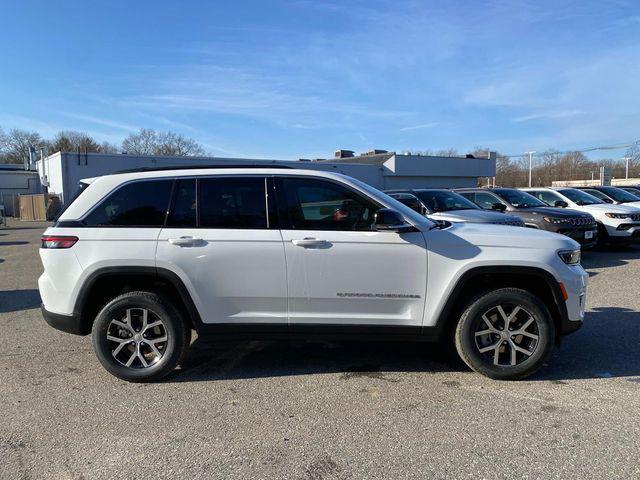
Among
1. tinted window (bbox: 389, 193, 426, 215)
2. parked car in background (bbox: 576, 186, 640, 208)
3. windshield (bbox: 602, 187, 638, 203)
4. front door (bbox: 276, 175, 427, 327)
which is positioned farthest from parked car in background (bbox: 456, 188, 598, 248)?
front door (bbox: 276, 175, 427, 327)

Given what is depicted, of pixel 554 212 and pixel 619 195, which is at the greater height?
pixel 619 195

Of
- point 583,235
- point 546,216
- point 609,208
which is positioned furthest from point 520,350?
point 609,208

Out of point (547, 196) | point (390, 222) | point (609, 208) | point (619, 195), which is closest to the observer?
point (390, 222)

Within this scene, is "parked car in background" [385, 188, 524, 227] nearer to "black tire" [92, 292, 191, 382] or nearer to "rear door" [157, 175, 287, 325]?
"rear door" [157, 175, 287, 325]

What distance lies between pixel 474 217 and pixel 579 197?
6.15m

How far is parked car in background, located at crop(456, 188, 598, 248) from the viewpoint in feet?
34.3

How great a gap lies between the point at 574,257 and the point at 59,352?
516 cm

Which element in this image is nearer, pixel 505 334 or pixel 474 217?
pixel 505 334

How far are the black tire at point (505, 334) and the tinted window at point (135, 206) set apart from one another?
2.82m

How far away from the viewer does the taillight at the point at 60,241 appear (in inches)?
165

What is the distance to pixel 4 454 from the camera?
316 centimetres

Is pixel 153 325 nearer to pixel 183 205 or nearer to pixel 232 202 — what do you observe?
pixel 183 205

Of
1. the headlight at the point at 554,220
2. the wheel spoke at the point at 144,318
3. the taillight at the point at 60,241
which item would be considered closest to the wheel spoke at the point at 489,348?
the wheel spoke at the point at 144,318

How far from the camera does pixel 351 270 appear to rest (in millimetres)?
4117
